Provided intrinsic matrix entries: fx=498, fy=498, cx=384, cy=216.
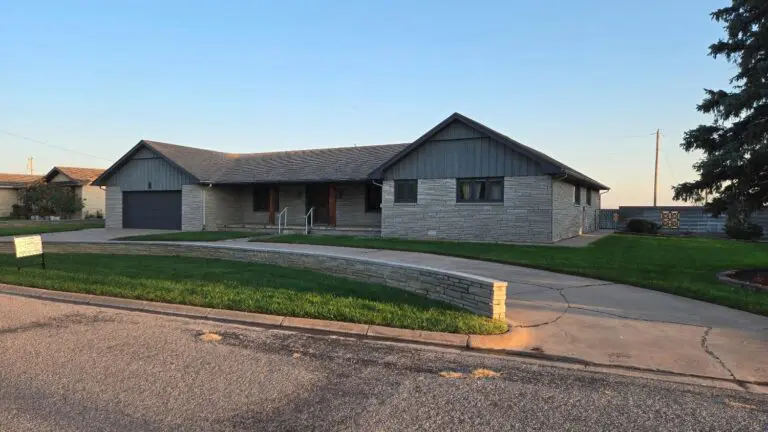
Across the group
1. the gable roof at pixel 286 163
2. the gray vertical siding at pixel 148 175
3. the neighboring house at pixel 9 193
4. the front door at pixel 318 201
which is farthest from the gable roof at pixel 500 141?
the neighboring house at pixel 9 193

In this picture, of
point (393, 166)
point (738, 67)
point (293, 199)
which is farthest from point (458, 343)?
point (293, 199)

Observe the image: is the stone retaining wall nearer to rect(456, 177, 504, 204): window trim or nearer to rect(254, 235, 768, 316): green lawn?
rect(254, 235, 768, 316): green lawn

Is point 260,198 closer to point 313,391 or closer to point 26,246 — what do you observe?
point 26,246

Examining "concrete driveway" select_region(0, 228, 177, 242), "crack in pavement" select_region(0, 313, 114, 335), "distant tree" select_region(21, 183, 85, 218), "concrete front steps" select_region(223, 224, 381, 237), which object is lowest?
"crack in pavement" select_region(0, 313, 114, 335)

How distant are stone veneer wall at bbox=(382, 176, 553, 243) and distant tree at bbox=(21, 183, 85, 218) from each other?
2760 cm

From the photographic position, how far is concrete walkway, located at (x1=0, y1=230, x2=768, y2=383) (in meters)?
5.28

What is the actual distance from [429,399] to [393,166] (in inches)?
699

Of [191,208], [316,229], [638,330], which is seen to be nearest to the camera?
[638,330]

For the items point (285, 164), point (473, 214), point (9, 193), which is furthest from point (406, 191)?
point (9, 193)

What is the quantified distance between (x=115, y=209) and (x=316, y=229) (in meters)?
13.1

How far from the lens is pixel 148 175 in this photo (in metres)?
27.4

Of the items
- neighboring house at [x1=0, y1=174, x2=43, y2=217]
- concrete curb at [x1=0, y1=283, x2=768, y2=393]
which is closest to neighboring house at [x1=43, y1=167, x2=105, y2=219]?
neighboring house at [x1=0, y1=174, x2=43, y2=217]

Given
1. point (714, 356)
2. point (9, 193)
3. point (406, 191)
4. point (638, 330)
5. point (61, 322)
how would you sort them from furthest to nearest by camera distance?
point (9, 193) < point (406, 191) < point (61, 322) < point (638, 330) < point (714, 356)

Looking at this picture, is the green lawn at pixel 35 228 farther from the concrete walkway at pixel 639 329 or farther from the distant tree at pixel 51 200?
the concrete walkway at pixel 639 329
